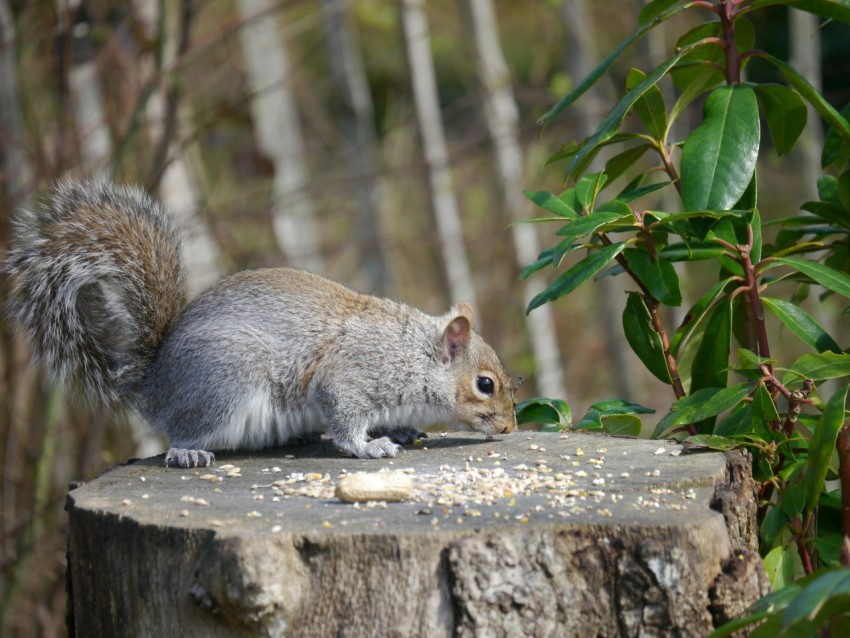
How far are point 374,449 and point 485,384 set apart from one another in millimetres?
439

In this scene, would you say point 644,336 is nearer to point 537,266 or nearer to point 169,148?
point 537,266

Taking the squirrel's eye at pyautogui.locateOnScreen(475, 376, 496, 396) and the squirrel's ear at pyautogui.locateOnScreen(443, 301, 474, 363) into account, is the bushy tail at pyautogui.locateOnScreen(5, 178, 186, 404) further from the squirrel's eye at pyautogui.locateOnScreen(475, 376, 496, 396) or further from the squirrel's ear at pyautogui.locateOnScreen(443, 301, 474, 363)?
the squirrel's eye at pyautogui.locateOnScreen(475, 376, 496, 396)

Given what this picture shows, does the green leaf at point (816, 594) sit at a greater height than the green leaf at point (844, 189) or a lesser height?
lesser

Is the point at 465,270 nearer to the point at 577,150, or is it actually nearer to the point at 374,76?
the point at 577,150

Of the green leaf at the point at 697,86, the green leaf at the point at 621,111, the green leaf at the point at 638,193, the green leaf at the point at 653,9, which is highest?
the green leaf at the point at 653,9

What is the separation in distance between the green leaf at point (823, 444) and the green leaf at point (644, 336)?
1.94ft

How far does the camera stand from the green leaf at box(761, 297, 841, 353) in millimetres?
2176

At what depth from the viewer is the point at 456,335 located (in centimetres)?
290

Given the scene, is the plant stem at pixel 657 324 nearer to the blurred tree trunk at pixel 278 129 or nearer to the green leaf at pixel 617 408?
the green leaf at pixel 617 408

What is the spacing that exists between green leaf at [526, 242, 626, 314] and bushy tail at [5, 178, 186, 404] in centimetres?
114

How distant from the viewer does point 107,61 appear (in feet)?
15.1

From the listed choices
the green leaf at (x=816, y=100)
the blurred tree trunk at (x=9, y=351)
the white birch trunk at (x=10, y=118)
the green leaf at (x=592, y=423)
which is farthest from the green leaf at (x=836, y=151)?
the white birch trunk at (x=10, y=118)

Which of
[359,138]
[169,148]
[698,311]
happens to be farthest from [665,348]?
[359,138]

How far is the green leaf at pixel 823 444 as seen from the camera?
1718 millimetres
